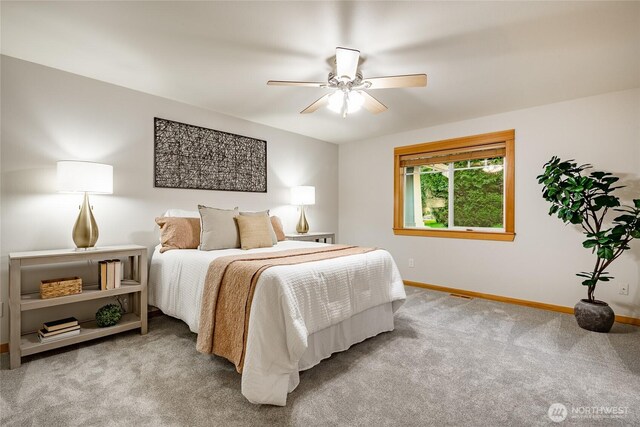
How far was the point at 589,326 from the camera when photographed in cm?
279

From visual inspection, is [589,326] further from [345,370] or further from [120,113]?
[120,113]

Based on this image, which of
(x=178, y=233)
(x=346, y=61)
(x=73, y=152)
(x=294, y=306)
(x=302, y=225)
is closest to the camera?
(x=294, y=306)

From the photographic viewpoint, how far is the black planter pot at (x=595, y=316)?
8.95 feet

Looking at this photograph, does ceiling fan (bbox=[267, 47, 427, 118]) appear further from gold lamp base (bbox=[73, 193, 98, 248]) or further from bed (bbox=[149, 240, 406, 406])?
gold lamp base (bbox=[73, 193, 98, 248])

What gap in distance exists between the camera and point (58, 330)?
2291mm

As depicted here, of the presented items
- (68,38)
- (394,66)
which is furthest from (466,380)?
(68,38)

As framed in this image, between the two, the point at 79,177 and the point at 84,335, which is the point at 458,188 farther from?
the point at 84,335

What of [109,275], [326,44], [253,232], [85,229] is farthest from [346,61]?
[109,275]

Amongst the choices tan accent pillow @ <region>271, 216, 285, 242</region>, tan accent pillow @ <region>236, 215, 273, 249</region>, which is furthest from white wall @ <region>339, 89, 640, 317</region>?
tan accent pillow @ <region>236, 215, 273, 249</region>

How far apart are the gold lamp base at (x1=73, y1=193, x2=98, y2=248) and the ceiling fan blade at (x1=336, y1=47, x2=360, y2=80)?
228cm

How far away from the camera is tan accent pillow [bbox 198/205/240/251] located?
9.37 ft

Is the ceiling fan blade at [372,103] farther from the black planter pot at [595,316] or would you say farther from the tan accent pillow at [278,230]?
the black planter pot at [595,316]

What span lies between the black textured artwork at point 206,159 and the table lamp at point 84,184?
0.72m

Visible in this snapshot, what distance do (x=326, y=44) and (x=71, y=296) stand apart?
266cm
